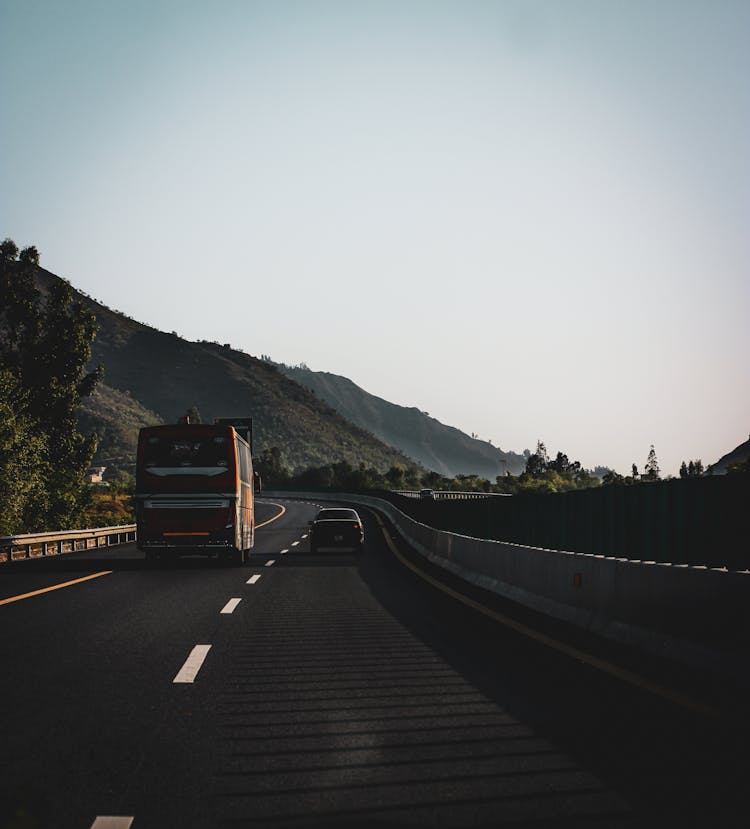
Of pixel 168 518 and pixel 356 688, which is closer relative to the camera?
pixel 356 688

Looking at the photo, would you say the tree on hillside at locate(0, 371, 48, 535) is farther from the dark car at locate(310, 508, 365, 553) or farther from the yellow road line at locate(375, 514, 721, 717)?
the yellow road line at locate(375, 514, 721, 717)

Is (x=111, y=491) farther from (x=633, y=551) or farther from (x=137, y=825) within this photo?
(x=137, y=825)

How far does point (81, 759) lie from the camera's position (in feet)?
18.7

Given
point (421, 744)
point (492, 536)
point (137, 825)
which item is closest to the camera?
point (137, 825)

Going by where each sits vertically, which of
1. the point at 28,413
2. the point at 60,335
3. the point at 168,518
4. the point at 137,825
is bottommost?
the point at 137,825

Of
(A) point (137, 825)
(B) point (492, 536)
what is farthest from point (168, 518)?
(A) point (137, 825)

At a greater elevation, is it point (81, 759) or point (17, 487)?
point (17, 487)

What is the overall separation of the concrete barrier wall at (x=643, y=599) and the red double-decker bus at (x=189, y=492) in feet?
26.9

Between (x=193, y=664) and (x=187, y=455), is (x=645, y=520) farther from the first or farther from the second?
(x=187, y=455)

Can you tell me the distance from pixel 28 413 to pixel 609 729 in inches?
2208

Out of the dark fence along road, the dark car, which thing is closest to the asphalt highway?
the dark fence along road

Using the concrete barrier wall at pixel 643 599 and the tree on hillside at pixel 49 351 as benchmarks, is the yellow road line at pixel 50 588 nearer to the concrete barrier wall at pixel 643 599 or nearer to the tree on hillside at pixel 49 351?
the concrete barrier wall at pixel 643 599

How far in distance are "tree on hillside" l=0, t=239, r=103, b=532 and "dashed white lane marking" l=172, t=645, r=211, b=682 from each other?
49.2m

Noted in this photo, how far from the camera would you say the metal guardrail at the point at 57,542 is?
82.3 feet
